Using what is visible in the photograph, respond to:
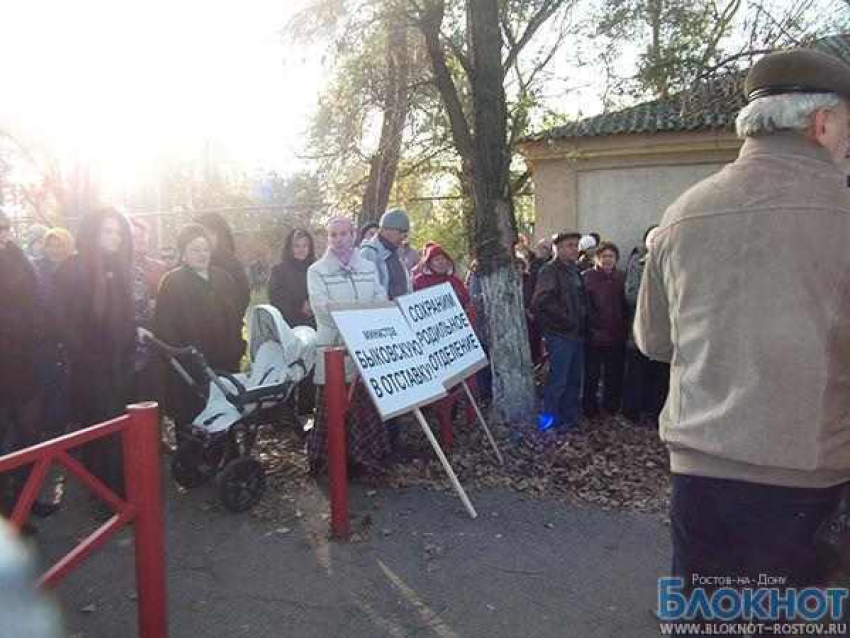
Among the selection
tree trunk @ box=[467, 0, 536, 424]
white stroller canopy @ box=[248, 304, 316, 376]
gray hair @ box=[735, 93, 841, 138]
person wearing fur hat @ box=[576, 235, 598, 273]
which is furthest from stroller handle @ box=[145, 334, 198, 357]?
person wearing fur hat @ box=[576, 235, 598, 273]

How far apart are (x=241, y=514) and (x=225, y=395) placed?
2.69 feet

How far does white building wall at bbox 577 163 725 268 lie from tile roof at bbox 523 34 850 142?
77 centimetres

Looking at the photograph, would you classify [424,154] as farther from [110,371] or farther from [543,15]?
[110,371]

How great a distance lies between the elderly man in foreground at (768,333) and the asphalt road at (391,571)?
1.68 meters

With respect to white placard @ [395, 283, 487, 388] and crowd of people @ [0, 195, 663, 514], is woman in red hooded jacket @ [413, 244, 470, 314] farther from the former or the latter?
white placard @ [395, 283, 487, 388]

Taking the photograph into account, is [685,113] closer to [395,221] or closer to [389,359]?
[395,221]

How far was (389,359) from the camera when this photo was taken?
4621mm

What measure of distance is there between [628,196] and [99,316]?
32.2 feet

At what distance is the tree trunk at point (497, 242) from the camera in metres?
6.31

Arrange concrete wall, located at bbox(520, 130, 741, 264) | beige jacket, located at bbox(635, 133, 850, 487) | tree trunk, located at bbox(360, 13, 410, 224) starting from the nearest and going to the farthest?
beige jacket, located at bbox(635, 133, 850, 487), tree trunk, located at bbox(360, 13, 410, 224), concrete wall, located at bbox(520, 130, 741, 264)

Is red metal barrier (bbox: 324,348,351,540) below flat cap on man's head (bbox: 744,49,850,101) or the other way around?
below

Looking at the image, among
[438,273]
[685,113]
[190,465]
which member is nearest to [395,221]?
[438,273]

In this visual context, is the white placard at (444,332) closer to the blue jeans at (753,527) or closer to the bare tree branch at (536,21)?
the bare tree branch at (536,21)

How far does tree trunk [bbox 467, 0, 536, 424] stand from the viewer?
20.7 feet
